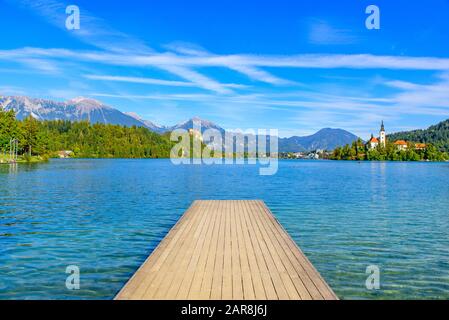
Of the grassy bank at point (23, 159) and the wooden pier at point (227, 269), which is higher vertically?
the grassy bank at point (23, 159)

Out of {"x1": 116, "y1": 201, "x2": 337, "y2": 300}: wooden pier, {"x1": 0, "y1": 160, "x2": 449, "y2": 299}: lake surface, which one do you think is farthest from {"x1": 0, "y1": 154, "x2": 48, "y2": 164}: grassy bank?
{"x1": 116, "y1": 201, "x2": 337, "y2": 300}: wooden pier

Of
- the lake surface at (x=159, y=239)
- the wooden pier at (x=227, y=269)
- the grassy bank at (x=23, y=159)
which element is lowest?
the lake surface at (x=159, y=239)

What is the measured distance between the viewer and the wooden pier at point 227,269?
8.76 meters

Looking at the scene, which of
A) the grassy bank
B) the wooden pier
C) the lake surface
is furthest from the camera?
the grassy bank

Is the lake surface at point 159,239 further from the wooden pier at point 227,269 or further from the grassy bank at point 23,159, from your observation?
the grassy bank at point 23,159

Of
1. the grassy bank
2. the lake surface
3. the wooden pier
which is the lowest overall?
the lake surface

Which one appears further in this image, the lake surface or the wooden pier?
the lake surface

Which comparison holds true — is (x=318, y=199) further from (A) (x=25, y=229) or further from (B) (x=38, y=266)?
(B) (x=38, y=266)

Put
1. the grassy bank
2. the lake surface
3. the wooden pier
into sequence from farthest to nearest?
the grassy bank, the lake surface, the wooden pier

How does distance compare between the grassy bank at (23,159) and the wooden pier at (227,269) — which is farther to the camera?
the grassy bank at (23,159)

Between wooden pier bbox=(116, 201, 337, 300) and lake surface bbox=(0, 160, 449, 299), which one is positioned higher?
wooden pier bbox=(116, 201, 337, 300)

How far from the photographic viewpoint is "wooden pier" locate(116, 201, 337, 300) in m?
8.76

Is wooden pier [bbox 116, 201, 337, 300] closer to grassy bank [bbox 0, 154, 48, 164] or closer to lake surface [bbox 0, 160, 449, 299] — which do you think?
lake surface [bbox 0, 160, 449, 299]

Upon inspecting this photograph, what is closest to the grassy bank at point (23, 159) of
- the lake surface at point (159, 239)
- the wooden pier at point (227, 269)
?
the lake surface at point (159, 239)
